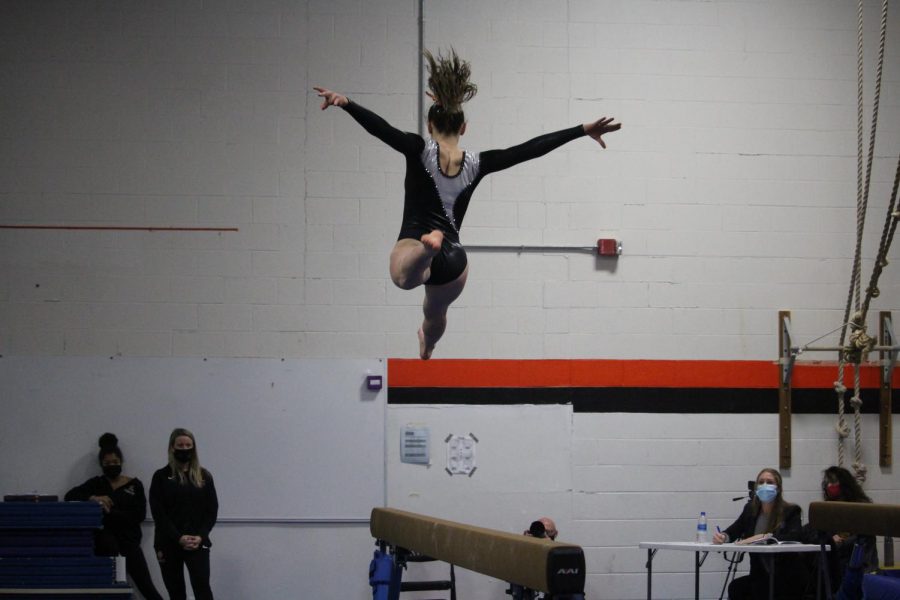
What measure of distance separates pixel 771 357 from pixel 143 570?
5197mm

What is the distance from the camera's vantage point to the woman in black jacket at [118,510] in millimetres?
8219

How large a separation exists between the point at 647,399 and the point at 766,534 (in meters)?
1.76

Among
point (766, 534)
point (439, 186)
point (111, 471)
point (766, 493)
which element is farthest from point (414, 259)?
point (111, 471)

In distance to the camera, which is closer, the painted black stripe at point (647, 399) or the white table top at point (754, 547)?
the white table top at point (754, 547)

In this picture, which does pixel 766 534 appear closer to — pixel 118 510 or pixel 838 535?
pixel 838 535

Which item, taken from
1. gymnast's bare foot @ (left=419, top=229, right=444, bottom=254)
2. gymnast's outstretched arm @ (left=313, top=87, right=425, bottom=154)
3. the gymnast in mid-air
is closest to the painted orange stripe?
the gymnast in mid-air

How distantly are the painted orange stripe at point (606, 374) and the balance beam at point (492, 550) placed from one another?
2912 millimetres

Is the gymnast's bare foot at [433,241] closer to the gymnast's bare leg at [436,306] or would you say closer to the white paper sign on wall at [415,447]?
the gymnast's bare leg at [436,306]

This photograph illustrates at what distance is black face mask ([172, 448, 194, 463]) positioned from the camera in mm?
7990

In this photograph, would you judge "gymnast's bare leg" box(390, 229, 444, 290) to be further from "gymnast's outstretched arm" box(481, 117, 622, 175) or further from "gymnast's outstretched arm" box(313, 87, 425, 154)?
"gymnast's outstretched arm" box(481, 117, 622, 175)

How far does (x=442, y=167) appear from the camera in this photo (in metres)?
4.98

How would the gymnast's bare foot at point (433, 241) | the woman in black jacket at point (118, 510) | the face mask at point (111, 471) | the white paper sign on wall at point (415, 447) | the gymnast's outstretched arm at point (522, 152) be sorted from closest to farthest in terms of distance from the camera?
the gymnast's bare foot at point (433, 241), the gymnast's outstretched arm at point (522, 152), the woman in black jacket at point (118, 510), the face mask at point (111, 471), the white paper sign on wall at point (415, 447)

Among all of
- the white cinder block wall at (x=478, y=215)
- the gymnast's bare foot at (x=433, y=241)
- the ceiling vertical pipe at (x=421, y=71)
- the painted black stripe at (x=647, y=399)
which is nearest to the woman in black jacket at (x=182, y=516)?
the white cinder block wall at (x=478, y=215)

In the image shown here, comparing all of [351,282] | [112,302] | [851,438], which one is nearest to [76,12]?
[112,302]
